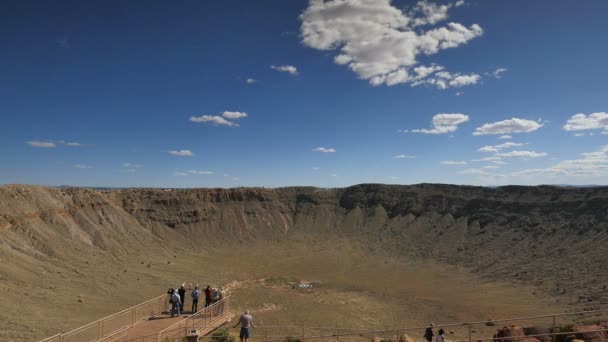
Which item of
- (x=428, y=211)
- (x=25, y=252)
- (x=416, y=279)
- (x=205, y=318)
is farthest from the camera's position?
(x=428, y=211)

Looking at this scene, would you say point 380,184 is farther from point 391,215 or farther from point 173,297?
point 173,297

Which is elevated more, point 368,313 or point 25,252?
point 25,252

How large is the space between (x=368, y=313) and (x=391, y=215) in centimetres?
4324

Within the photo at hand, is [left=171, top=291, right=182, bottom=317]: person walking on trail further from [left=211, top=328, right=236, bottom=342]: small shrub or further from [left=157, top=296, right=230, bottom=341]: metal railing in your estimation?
[left=211, top=328, right=236, bottom=342]: small shrub

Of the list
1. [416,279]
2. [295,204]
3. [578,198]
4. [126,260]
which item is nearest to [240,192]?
[295,204]

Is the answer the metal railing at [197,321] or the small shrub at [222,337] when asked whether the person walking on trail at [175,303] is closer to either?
the metal railing at [197,321]

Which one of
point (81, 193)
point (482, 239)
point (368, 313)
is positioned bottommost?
point (368, 313)

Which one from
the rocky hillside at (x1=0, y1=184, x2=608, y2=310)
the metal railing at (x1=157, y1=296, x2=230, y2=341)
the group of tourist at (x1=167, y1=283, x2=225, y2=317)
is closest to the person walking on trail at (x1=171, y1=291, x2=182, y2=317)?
the group of tourist at (x1=167, y1=283, x2=225, y2=317)

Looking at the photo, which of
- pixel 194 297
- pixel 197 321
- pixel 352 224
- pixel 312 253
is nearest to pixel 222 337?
pixel 197 321

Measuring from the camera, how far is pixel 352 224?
75062mm

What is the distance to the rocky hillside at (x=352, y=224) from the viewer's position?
132 feet

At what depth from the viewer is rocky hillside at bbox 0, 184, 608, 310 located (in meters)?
40.2

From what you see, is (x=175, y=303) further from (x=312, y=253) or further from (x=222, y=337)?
(x=312, y=253)

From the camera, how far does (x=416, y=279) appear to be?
45.8m
